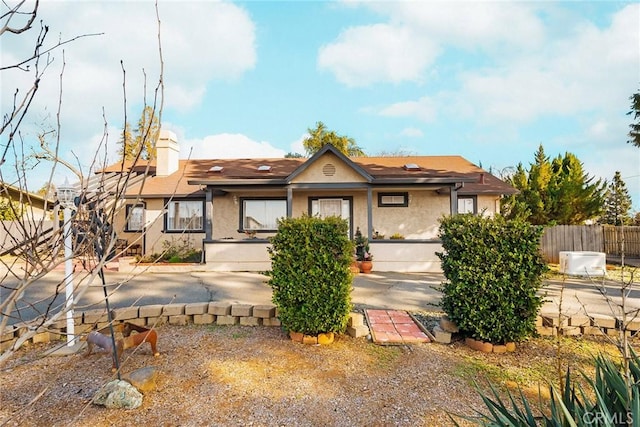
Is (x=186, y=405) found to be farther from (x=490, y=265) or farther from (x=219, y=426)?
(x=490, y=265)

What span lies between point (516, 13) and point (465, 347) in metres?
8.10

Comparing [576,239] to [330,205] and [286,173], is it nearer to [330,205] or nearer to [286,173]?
[330,205]

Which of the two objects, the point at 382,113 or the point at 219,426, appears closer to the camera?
the point at 219,426

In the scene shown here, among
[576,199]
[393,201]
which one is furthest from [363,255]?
[576,199]

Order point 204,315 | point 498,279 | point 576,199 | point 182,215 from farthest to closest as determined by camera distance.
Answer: point 576,199, point 182,215, point 204,315, point 498,279

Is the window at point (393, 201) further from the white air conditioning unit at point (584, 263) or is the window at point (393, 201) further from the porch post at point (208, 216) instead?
the porch post at point (208, 216)

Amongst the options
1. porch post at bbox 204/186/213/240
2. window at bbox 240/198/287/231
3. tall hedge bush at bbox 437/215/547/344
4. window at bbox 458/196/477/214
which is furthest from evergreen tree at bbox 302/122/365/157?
tall hedge bush at bbox 437/215/547/344

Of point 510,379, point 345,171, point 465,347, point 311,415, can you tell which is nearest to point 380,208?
point 345,171

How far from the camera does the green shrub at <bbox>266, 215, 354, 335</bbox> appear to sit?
468 cm

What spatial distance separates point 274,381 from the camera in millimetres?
3699

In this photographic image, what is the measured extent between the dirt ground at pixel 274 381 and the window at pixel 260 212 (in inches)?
359

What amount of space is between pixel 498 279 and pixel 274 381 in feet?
10.5

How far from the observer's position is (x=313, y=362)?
13.7ft

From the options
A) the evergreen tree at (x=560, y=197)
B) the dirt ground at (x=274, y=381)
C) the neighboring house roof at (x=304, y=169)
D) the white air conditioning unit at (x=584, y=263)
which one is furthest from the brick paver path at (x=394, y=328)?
the evergreen tree at (x=560, y=197)
